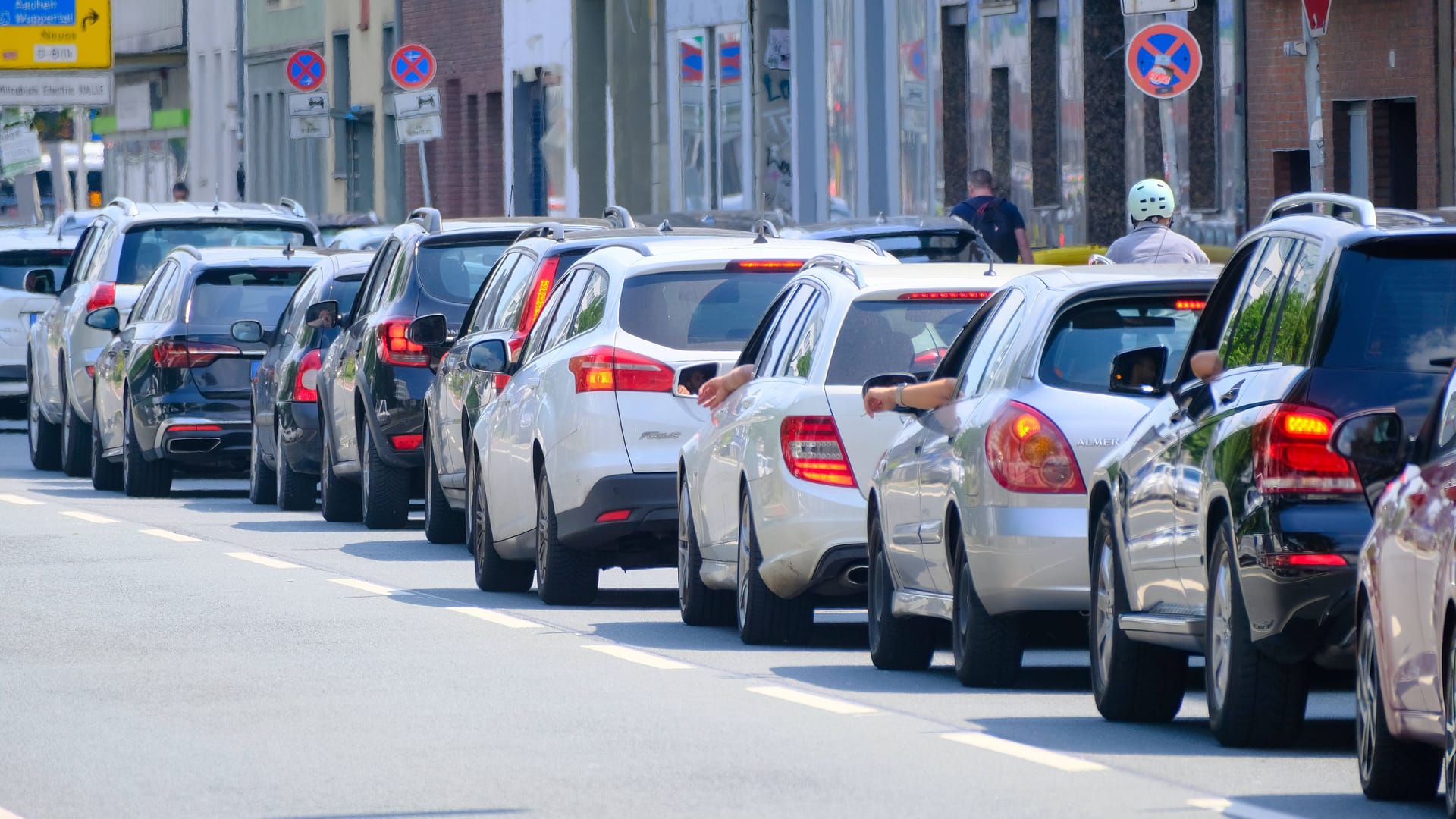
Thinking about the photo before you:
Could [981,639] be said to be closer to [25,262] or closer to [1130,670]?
[1130,670]

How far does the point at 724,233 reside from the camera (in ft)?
59.3

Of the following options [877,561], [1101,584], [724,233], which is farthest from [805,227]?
[1101,584]

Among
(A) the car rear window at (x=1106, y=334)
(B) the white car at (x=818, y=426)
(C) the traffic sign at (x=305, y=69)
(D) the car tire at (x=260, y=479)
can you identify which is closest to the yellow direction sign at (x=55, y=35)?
(C) the traffic sign at (x=305, y=69)

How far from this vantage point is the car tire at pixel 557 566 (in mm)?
15266

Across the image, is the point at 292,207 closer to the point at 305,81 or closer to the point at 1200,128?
the point at 1200,128

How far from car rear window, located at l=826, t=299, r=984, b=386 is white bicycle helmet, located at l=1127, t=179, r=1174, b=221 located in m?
4.72

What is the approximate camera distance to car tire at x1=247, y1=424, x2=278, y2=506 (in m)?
23.7

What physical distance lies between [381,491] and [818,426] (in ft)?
27.2

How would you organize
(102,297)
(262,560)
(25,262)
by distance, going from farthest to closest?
(25,262), (102,297), (262,560)

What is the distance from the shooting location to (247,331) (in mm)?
23484

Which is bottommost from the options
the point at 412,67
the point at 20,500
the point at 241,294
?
the point at 20,500

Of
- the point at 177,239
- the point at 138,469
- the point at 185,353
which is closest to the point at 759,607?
the point at 185,353

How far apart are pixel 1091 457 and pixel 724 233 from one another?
702 cm

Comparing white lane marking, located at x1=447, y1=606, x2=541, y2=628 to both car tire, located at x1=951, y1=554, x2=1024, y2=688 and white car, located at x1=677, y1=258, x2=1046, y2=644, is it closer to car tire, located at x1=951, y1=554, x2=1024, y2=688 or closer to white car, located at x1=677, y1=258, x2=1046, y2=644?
white car, located at x1=677, y1=258, x2=1046, y2=644
